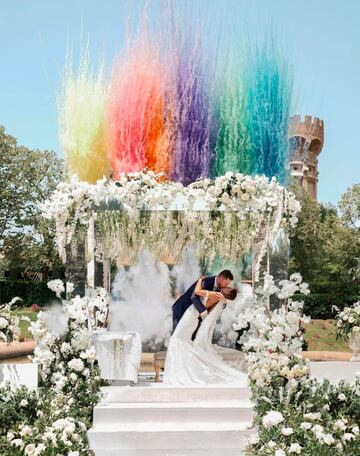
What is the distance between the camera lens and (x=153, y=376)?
38.8 ft

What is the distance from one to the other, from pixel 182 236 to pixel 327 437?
17.7 ft

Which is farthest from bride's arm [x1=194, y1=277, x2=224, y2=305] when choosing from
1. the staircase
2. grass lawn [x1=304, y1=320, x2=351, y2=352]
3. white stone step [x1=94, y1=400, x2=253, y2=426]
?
grass lawn [x1=304, y1=320, x2=351, y2=352]

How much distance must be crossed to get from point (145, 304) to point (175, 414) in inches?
240

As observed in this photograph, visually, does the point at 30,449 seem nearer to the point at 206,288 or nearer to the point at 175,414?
the point at 175,414

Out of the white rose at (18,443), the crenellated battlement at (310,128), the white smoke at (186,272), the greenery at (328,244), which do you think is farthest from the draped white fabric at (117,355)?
the crenellated battlement at (310,128)

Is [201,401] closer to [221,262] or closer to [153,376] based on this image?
[153,376]

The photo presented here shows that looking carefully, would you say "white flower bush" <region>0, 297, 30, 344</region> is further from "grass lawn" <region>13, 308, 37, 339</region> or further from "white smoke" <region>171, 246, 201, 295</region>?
"grass lawn" <region>13, 308, 37, 339</region>

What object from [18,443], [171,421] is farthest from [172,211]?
[18,443]

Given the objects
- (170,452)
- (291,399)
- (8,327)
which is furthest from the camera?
(8,327)

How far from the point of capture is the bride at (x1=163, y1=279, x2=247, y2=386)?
10055mm

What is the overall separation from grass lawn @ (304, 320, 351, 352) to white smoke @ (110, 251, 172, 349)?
5.94 meters

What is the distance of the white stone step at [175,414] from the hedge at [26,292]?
65.4ft

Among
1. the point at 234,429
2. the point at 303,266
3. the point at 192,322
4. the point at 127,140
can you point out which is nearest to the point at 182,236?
the point at 192,322

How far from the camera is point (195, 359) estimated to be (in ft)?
33.1
